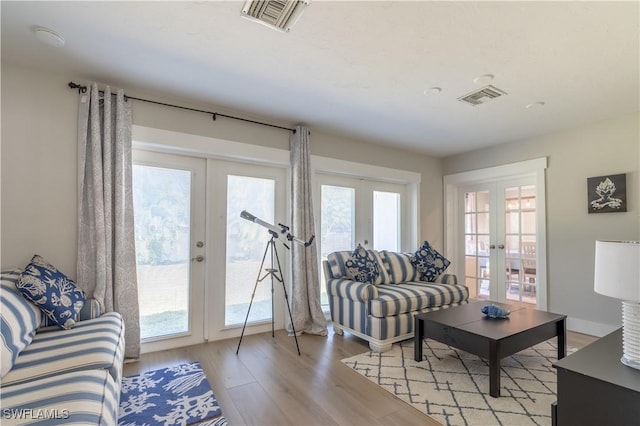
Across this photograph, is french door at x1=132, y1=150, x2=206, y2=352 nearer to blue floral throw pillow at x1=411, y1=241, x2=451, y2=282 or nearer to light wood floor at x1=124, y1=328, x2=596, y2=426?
light wood floor at x1=124, y1=328, x2=596, y2=426

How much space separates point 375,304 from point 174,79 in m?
2.67

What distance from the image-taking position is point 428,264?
13.2ft

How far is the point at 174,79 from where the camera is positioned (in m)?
2.67

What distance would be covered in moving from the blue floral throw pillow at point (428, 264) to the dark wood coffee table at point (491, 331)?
3.25 ft

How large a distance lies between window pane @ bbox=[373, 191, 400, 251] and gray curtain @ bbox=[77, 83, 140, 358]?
10.2 feet

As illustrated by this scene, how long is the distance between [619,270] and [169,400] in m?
2.53

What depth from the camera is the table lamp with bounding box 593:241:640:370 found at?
3.86 ft

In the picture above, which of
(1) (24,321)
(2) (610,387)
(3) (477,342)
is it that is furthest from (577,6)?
(1) (24,321)

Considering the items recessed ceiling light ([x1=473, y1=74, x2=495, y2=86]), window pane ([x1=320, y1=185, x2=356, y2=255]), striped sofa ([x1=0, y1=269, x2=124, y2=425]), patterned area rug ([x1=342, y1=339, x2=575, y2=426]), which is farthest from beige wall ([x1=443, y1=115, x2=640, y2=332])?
striped sofa ([x1=0, y1=269, x2=124, y2=425])

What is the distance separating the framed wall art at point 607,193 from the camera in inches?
133

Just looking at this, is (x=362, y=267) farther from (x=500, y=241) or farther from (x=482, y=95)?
(x=500, y=241)

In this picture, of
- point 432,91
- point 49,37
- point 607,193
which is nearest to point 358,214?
point 432,91

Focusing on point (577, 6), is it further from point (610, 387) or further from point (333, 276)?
point (333, 276)

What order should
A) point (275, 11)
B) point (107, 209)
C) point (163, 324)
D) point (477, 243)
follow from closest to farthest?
point (275, 11) → point (107, 209) → point (163, 324) → point (477, 243)
